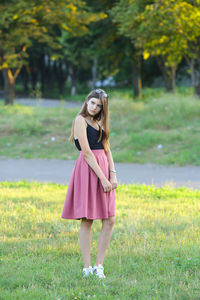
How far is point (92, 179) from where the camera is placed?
13.7ft

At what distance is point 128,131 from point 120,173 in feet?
13.3

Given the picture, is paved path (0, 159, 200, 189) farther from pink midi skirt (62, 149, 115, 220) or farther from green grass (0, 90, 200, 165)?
pink midi skirt (62, 149, 115, 220)

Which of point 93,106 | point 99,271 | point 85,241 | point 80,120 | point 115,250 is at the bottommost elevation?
point 115,250

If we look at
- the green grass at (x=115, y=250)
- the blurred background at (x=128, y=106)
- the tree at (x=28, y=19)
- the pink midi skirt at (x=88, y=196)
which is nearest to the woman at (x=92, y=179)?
the pink midi skirt at (x=88, y=196)

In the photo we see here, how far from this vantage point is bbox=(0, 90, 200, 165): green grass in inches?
476

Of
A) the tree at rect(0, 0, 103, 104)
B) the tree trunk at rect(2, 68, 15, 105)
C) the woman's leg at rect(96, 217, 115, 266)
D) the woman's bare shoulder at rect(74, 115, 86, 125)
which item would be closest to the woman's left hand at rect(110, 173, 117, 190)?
the woman's leg at rect(96, 217, 115, 266)

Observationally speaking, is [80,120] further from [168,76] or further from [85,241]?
[168,76]

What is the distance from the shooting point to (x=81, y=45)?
2822cm

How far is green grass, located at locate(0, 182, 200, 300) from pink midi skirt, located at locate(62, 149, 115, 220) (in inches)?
22.7

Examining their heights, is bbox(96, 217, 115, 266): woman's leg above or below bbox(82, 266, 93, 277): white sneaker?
above

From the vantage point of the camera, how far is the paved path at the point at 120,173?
370 inches

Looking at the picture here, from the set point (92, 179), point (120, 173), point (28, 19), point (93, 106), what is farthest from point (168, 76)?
point (92, 179)

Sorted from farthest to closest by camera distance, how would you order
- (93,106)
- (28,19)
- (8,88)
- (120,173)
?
(8,88)
(28,19)
(120,173)
(93,106)

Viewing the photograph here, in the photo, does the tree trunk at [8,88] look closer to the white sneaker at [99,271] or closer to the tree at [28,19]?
the tree at [28,19]
